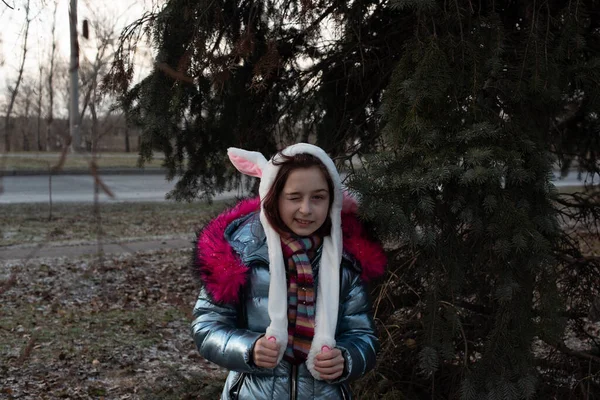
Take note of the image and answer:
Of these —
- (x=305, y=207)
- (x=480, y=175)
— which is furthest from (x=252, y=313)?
(x=480, y=175)

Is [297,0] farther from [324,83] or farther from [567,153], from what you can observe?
[567,153]

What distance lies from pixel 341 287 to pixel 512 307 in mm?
812

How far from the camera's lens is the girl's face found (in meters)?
2.13

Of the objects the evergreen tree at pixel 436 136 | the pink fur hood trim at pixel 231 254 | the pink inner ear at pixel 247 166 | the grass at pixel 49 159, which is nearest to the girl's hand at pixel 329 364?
the pink fur hood trim at pixel 231 254

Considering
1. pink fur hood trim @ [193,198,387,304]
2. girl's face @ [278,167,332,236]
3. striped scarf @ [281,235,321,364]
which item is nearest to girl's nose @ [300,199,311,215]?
girl's face @ [278,167,332,236]

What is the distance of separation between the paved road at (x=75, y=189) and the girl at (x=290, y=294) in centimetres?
1184

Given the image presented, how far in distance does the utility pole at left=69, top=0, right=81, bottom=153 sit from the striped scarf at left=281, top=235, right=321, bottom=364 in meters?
0.78

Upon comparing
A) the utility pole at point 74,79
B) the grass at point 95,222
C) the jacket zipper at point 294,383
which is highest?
the utility pole at point 74,79

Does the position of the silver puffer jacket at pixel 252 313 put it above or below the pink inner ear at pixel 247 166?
below

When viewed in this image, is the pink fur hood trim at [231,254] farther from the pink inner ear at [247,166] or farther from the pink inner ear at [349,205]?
the pink inner ear at [247,166]

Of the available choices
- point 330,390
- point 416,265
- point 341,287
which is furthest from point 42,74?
point 416,265

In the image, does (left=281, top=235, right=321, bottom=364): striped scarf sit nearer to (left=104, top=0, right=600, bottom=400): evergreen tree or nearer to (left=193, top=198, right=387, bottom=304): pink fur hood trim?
(left=193, top=198, right=387, bottom=304): pink fur hood trim

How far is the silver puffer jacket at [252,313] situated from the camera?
211 centimetres

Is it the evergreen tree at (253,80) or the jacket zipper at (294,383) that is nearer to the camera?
the jacket zipper at (294,383)
